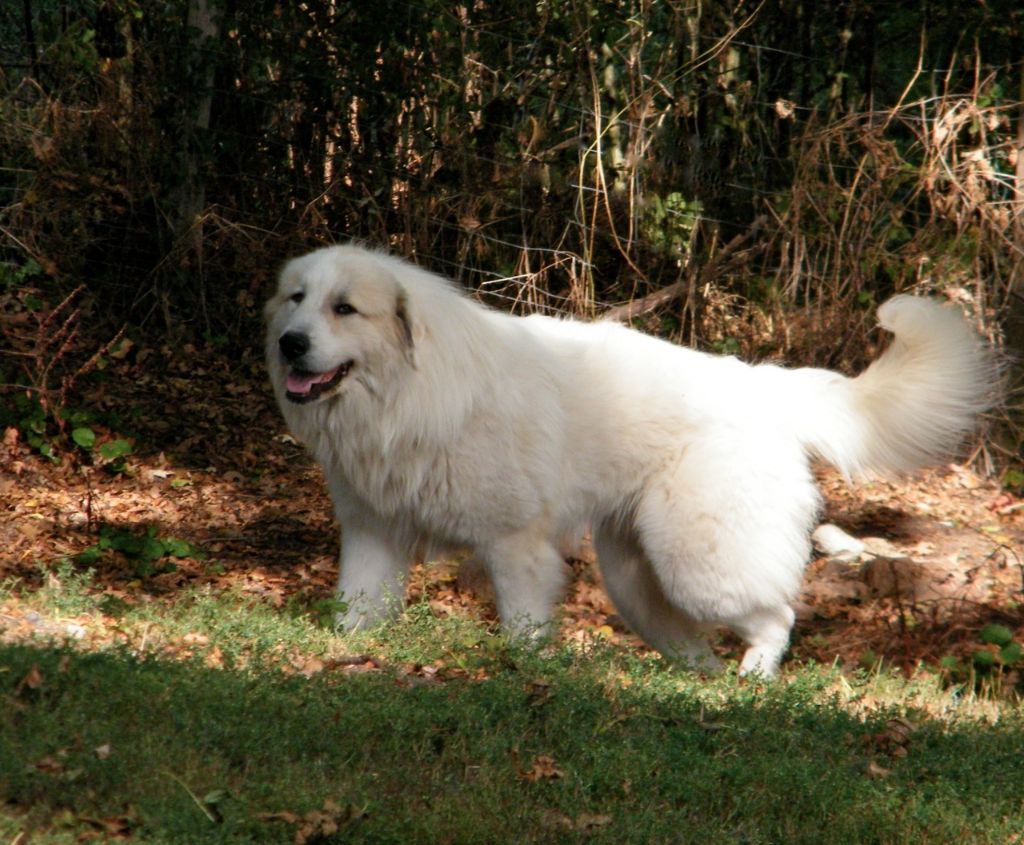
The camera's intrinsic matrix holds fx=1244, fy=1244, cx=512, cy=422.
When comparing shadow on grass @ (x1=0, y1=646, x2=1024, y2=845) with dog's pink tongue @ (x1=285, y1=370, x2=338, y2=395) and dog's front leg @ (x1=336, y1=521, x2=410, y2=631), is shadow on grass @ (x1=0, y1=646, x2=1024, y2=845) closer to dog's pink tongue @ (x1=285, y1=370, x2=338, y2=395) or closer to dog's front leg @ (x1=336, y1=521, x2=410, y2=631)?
dog's front leg @ (x1=336, y1=521, x2=410, y2=631)

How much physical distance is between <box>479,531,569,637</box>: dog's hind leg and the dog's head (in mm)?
832

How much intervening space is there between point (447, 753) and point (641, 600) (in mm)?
2414

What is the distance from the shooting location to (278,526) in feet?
24.4

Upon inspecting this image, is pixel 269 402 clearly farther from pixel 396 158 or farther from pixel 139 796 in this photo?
pixel 139 796

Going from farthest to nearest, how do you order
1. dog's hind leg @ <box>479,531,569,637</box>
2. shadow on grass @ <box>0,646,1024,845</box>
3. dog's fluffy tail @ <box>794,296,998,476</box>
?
dog's fluffy tail @ <box>794,296,998,476</box>
dog's hind leg @ <box>479,531,569,637</box>
shadow on grass @ <box>0,646,1024,845</box>

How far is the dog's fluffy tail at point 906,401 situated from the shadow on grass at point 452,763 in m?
1.55

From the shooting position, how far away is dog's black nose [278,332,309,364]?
15.3ft

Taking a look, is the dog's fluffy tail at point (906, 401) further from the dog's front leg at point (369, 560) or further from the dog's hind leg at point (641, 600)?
the dog's front leg at point (369, 560)

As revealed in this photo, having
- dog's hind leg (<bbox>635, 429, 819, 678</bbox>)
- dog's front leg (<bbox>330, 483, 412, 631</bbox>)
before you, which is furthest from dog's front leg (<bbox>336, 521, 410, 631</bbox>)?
dog's hind leg (<bbox>635, 429, 819, 678</bbox>)

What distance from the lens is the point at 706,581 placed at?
5203 mm

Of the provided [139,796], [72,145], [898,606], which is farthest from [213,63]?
[139,796]

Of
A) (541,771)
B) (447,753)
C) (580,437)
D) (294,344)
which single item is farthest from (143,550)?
(541,771)

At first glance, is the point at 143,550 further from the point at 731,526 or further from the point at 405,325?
the point at 731,526

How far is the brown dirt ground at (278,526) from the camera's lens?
636 cm
